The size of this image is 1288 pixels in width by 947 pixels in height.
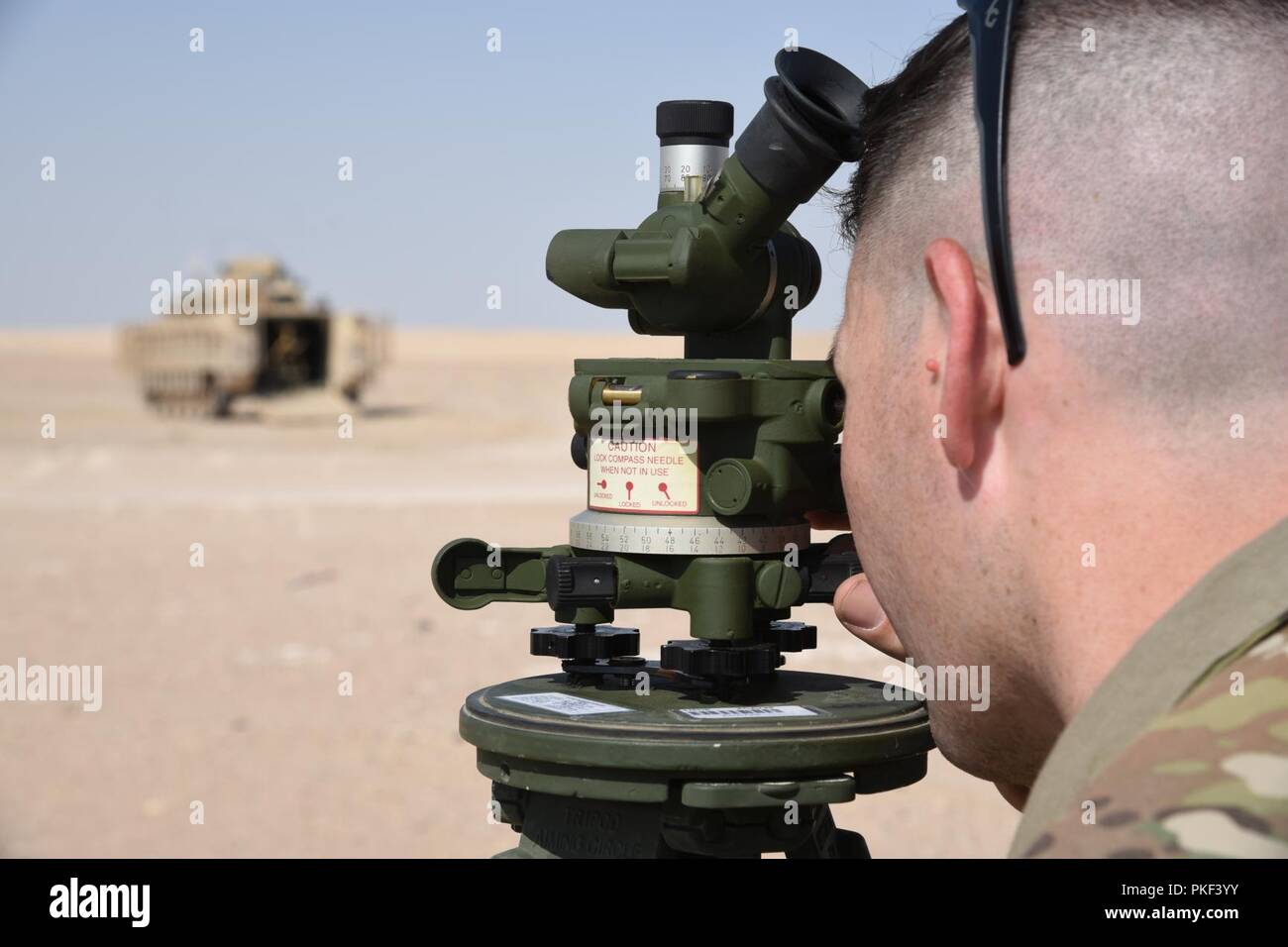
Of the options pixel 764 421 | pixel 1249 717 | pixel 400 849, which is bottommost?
pixel 400 849

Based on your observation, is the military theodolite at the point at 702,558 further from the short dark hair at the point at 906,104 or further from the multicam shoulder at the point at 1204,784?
the multicam shoulder at the point at 1204,784

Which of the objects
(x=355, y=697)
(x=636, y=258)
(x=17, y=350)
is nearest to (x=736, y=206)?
(x=636, y=258)

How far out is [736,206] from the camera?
216 cm

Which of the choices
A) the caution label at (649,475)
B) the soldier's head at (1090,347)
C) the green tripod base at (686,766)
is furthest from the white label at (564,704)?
the soldier's head at (1090,347)

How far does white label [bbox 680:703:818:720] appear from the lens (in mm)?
2076

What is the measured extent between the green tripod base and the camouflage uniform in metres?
0.84

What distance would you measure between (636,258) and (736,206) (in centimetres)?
17

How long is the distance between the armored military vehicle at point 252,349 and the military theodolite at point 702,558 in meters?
22.2

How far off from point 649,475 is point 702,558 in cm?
14

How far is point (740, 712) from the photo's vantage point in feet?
6.93

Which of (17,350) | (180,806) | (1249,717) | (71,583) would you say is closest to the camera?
(1249,717)

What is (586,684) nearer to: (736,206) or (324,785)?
(736,206)

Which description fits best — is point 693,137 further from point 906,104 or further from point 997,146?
point 997,146

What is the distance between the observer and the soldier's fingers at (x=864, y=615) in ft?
6.99
